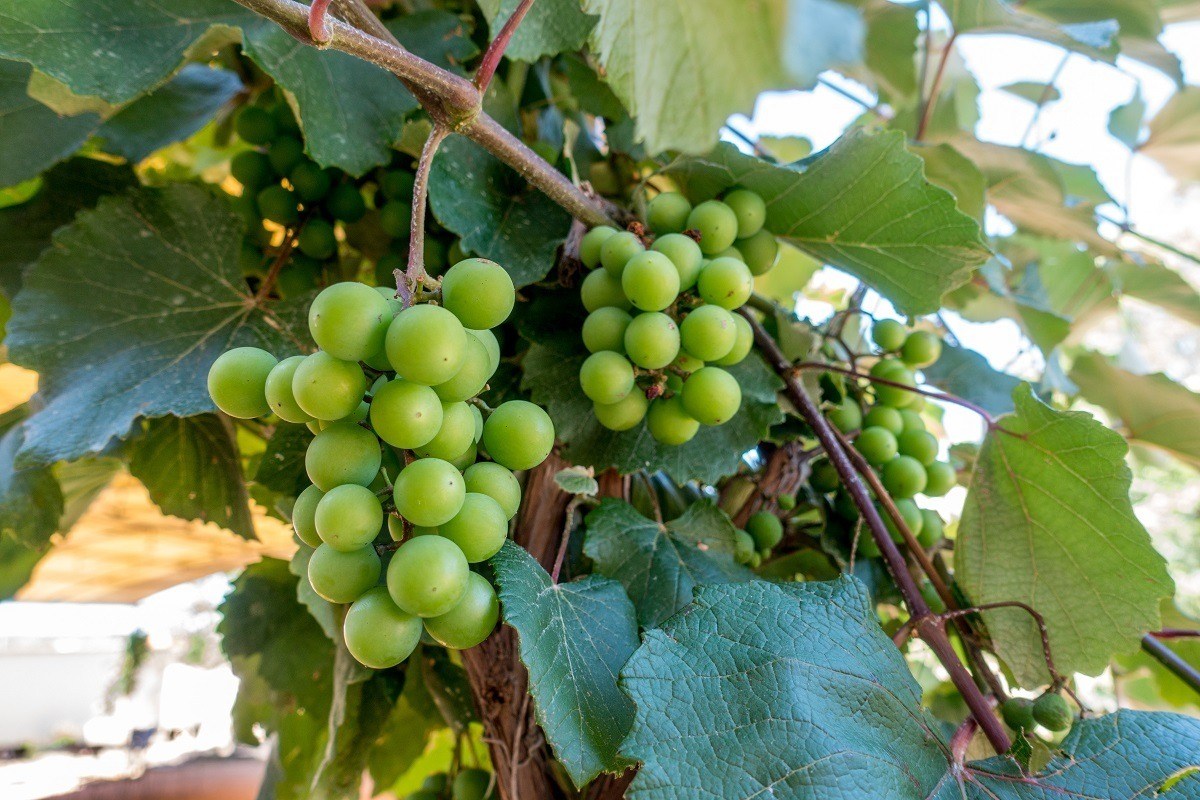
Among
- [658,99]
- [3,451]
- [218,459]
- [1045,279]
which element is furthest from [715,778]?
[1045,279]

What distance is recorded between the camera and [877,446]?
0.66 metres

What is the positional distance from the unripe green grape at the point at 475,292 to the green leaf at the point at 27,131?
50cm

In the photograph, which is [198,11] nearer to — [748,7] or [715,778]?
[748,7]

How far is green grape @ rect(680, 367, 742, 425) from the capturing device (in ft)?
1.66

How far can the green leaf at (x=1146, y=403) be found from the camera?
34.3 inches

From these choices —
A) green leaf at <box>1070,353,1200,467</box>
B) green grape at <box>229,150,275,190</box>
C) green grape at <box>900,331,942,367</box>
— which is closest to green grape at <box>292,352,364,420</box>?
green grape at <box>229,150,275,190</box>

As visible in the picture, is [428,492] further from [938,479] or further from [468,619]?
[938,479]

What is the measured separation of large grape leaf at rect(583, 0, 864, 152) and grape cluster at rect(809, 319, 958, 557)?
0.42 meters

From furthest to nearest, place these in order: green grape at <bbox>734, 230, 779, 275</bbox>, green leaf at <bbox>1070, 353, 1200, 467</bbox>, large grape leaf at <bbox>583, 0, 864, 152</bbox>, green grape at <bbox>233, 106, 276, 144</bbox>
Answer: green leaf at <bbox>1070, 353, 1200, 467</bbox>, green grape at <bbox>233, 106, 276, 144</bbox>, green grape at <bbox>734, 230, 779, 275</bbox>, large grape leaf at <bbox>583, 0, 864, 152</bbox>

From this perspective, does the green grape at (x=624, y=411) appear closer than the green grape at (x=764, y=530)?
Yes

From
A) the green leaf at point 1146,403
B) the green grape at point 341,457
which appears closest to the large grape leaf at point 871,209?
the green grape at point 341,457

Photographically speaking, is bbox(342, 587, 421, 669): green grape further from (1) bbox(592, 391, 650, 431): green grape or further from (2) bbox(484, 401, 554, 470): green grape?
(1) bbox(592, 391, 650, 431): green grape

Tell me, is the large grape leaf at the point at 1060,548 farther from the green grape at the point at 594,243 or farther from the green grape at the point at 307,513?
the green grape at the point at 307,513

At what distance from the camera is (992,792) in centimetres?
43
